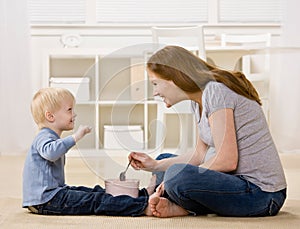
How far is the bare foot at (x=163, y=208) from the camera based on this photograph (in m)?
1.87

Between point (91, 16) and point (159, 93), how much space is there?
2.90 m

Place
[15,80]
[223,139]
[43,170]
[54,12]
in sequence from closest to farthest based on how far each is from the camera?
[223,139] < [43,170] < [15,80] < [54,12]

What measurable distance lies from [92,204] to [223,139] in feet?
1.39

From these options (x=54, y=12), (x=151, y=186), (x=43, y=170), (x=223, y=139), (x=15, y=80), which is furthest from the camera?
(x=54, y=12)

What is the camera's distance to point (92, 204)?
1.92 m

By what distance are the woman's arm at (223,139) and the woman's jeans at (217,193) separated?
0.10 feet

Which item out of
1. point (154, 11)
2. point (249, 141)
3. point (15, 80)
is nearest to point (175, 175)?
point (249, 141)

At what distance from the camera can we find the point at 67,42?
4.54m

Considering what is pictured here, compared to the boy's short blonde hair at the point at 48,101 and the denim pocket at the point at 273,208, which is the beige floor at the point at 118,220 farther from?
the boy's short blonde hair at the point at 48,101

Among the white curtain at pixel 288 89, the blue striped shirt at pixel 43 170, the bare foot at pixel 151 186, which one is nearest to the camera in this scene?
the blue striped shirt at pixel 43 170

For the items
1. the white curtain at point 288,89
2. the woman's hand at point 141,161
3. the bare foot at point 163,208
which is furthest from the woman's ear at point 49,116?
the white curtain at point 288,89

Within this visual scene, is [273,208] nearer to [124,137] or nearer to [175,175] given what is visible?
[175,175]

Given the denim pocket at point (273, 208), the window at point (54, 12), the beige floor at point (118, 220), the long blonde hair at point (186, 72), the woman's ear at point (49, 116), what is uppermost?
the window at point (54, 12)

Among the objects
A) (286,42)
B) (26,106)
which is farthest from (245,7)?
(26,106)
